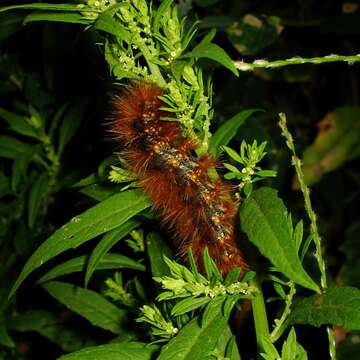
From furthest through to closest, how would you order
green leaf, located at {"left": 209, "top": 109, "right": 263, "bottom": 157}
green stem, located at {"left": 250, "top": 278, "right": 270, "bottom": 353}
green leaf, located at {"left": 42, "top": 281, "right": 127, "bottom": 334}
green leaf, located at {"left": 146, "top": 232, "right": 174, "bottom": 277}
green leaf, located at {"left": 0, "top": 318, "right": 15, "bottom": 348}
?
green leaf, located at {"left": 0, "top": 318, "right": 15, "bottom": 348} < green leaf, located at {"left": 42, "top": 281, "right": 127, "bottom": 334} < green leaf, located at {"left": 146, "top": 232, "right": 174, "bottom": 277} < green leaf, located at {"left": 209, "top": 109, "right": 263, "bottom": 157} < green stem, located at {"left": 250, "top": 278, "right": 270, "bottom": 353}

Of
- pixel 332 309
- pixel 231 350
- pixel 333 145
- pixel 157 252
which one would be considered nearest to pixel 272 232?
pixel 332 309

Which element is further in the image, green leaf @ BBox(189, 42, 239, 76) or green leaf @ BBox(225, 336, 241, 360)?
green leaf @ BBox(225, 336, 241, 360)

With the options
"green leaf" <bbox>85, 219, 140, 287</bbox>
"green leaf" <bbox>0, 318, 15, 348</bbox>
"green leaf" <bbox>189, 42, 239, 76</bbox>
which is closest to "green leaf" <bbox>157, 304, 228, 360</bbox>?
"green leaf" <bbox>85, 219, 140, 287</bbox>

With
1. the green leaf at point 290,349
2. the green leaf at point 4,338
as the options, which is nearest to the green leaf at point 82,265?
the green leaf at point 290,349

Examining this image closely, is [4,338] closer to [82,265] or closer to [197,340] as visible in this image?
[82,265]

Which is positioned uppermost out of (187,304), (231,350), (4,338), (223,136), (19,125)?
(223,136)

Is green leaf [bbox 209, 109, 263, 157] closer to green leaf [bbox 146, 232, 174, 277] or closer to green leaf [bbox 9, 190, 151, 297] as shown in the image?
green leaf [bbox 9, 190, 151, 297]
